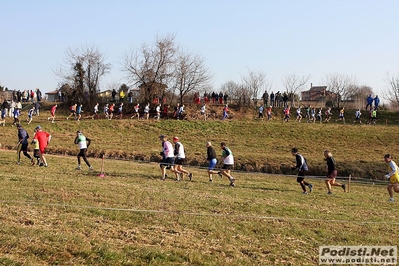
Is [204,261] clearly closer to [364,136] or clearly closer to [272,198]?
[272,198]

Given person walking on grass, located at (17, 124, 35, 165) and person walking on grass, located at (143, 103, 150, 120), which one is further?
person walking on grass, located at (143, 103, 150, 120)

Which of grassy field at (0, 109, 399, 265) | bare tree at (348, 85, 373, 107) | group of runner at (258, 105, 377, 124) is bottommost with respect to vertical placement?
grassy field at (0, 109, 399, 265)

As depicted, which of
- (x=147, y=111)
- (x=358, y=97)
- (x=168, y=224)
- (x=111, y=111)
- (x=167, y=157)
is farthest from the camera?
(x=358, y=97)

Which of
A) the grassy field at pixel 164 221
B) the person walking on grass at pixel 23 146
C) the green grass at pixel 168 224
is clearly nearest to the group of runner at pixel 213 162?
the person walking on grass at pixel 23 146

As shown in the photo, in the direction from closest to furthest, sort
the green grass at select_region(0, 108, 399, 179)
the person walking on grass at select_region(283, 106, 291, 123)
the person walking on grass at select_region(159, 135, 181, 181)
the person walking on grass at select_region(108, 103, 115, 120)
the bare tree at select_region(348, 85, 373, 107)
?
the person walking on grass at select_region(159, 135, 181, 181) → the green grass at select_region(0, 108, 399, 179) → the person walking on grass at select_region(108, 103, 115, 120) → the person walking on grass at select_region(283, 106, 291, 123) → the bare tree at select_region(348, 85, 373, 107)

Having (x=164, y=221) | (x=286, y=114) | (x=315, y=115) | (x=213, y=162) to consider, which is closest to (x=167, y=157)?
(x=213, y=162)

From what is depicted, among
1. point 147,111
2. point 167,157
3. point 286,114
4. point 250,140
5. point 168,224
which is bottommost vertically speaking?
point 168,224

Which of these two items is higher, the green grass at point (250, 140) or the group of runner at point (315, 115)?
the group of runner at point (315, 115)

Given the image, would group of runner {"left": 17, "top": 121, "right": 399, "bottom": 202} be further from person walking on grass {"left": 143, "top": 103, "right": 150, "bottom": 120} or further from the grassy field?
person walking on grass {"left": 143, "top": 103, "right": 150, "bottom": 120}

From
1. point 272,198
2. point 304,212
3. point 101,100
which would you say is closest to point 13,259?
point 304,212

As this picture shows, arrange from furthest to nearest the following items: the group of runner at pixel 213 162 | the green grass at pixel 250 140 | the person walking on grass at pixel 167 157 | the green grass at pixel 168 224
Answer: the green grass at pixel 250 140, the person walking on grass at pixel 167 157, the group of runner at pixel 213 162, the green grass at pixel 168 224

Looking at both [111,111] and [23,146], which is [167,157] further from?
[111,111]

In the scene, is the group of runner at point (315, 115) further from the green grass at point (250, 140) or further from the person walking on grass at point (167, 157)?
the person walking on grass at point (167, 157)

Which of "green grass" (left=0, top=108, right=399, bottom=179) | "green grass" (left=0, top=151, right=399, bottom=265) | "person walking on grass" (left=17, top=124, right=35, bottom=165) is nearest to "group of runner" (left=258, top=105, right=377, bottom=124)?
"green grass" (left=0, top=108, right=399, bottom=179)
